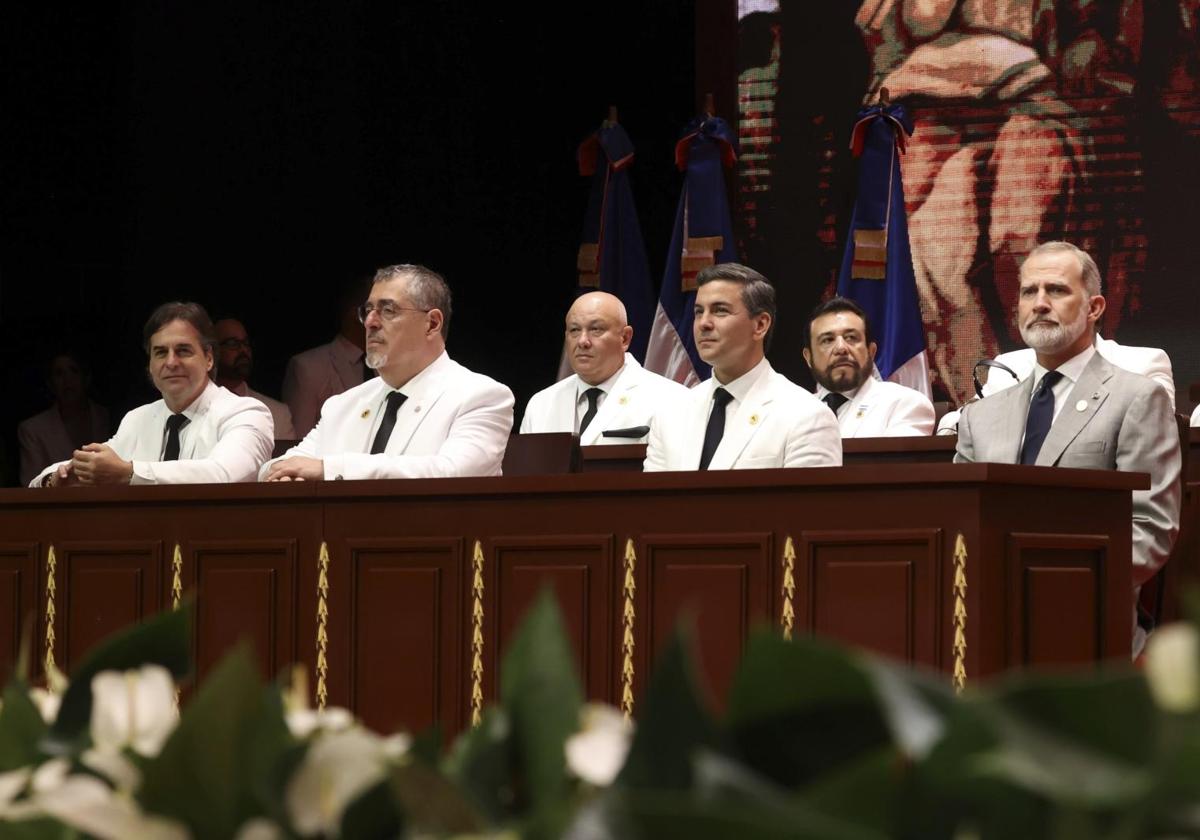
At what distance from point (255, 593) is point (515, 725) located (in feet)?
15.1

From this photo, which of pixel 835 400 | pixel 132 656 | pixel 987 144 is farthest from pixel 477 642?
pixel 987 144

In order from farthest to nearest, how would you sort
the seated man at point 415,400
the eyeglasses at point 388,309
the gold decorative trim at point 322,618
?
the eyeglasses at point 388,309 → the seated man at point 415,400 → the gold decorative trim at point 322,618

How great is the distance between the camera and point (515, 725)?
1.90 ft

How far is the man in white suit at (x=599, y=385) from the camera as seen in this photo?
782 cm

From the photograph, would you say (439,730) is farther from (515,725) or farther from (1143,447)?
(1143,447)

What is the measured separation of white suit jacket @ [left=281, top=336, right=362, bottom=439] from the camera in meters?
9.30

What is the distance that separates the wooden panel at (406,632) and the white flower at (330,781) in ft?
14.1

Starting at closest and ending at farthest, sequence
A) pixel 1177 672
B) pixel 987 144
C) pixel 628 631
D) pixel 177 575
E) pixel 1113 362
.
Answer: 1. pixel 1177 672
2. pixel 628 631
3. pixel 177 575
4. pixel 1113 362
5. pixel 987 144

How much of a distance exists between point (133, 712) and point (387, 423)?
18.7 feet

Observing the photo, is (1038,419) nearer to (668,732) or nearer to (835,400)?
(835,400)

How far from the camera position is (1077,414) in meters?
5.43

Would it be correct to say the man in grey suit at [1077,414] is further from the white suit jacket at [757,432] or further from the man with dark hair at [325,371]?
the man with dark hair at [325,371]

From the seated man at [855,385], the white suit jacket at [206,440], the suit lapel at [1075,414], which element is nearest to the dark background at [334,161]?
the seated man at [855,385]

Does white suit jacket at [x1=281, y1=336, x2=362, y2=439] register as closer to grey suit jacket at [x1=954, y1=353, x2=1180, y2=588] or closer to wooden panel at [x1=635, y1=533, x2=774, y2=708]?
grey suit jacket at [x1=954, y1=353, x2=1180, y2=588]
